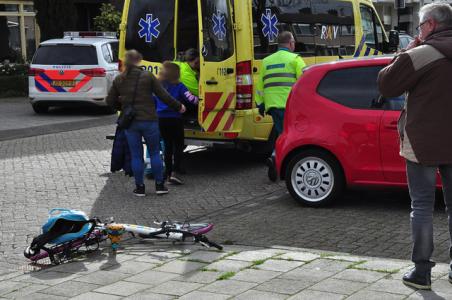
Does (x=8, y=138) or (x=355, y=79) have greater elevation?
(x=355, y=79)

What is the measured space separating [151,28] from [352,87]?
384 cm

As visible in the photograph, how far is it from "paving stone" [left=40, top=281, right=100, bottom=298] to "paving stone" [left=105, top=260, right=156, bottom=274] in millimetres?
362

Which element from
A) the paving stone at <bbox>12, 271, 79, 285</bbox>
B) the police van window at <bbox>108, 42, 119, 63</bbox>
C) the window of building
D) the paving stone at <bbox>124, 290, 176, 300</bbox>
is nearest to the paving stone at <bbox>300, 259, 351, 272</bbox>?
the paving stone at <bbox>124, 290, 176, 300</bbox>

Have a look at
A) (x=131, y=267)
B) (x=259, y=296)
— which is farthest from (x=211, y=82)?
(x=259, y=296)

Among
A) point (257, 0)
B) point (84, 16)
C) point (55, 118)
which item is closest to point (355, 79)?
point (257, 0)

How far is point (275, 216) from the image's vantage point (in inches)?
304

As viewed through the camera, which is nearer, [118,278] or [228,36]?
[118,278]

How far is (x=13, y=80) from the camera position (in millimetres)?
22797

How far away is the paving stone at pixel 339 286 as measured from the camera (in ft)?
16.6

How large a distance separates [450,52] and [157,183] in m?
4.78

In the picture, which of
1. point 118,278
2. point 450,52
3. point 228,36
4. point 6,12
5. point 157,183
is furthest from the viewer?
point 6,12

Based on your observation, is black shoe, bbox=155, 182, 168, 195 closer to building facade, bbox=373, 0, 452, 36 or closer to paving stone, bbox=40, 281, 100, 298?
paving stone, bbox=40, 281, 100, 298

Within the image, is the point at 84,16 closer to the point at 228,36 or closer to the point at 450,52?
the point at 228,36

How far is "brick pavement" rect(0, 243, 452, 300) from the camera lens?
16.7 ft
